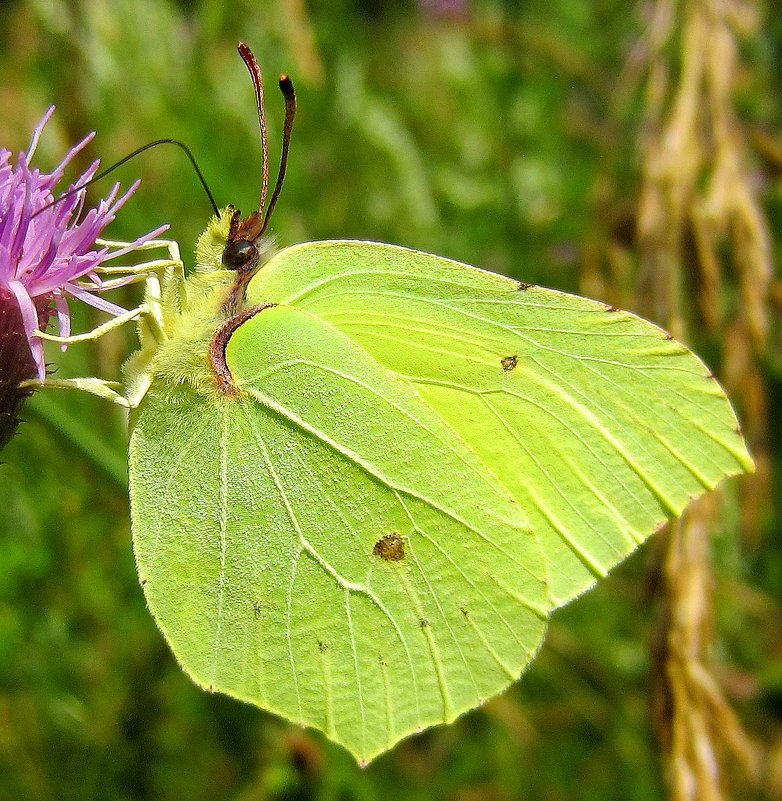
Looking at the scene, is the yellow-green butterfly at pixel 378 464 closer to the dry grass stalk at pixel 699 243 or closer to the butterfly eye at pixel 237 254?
the butterfly eye at pixel 237 254

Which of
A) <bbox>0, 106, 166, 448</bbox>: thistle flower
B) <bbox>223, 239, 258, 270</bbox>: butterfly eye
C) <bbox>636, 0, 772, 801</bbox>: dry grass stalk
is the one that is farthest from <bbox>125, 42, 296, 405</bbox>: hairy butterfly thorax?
<bbox>636, 0, 772, 801</bbox>: dry grass stalk

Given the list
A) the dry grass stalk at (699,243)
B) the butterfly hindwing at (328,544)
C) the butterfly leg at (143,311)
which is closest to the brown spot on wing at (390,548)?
the butterfly hindwing at (328,544)

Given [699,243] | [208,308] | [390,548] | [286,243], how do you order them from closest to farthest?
1. [208,308]
2. [390,548]
3. [699,243]
4. [286,243]

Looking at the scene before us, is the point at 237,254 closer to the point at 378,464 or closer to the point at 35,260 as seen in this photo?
the point at 35,260

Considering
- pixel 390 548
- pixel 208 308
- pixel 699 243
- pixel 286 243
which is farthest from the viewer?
pixel 286 243

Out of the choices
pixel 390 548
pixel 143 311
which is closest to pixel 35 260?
pixel 143 311

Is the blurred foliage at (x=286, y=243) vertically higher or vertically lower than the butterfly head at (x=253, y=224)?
lower
